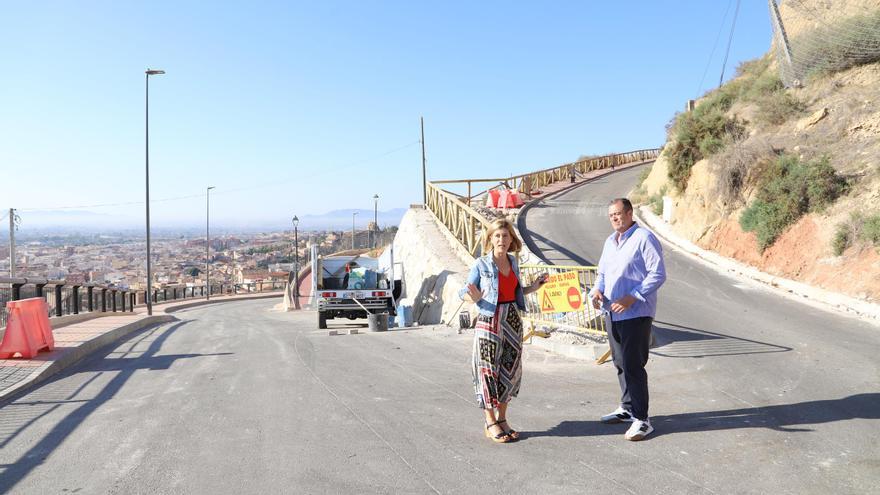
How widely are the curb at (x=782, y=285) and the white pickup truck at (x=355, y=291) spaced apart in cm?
861

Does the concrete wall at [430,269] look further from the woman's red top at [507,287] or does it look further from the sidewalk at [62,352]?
the woman's red top at [507,287]

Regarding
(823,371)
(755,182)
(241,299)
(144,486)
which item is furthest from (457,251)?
(241,299)

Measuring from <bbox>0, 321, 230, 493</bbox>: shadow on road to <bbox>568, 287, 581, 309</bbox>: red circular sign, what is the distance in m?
6.08

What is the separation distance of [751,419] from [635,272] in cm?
177

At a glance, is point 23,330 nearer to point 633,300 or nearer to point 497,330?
point 497,330

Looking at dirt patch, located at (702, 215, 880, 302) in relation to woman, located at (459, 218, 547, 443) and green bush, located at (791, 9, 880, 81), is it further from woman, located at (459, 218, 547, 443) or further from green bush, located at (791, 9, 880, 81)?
woman, located at (459, 218, 547, 443)

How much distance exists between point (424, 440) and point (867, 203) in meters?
12.9

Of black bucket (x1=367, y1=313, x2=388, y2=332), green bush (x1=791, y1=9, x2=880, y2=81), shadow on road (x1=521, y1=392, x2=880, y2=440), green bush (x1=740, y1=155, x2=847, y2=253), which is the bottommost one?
black bucket (x1=367, y1=313, x2=388, y2=332)

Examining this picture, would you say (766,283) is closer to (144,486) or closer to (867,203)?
(867,203)

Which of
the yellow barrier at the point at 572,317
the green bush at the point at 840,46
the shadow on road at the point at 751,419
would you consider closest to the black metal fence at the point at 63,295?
the yellow barrier at the point at 572,317

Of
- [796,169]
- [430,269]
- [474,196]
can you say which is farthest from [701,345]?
[474,196]

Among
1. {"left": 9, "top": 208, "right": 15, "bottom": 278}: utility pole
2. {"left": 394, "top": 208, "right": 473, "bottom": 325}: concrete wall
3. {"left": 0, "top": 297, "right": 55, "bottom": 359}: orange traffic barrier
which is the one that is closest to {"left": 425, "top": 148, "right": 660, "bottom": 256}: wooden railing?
{"left": 394, "top": 208, "right": 473, "bottom": 325}: concrete wall

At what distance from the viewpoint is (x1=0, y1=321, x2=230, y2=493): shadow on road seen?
5082 millimetres

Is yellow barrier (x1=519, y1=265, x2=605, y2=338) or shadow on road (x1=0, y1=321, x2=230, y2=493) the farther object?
yellow barrier (x1=519, y1=265, x2=605, y2=338)
